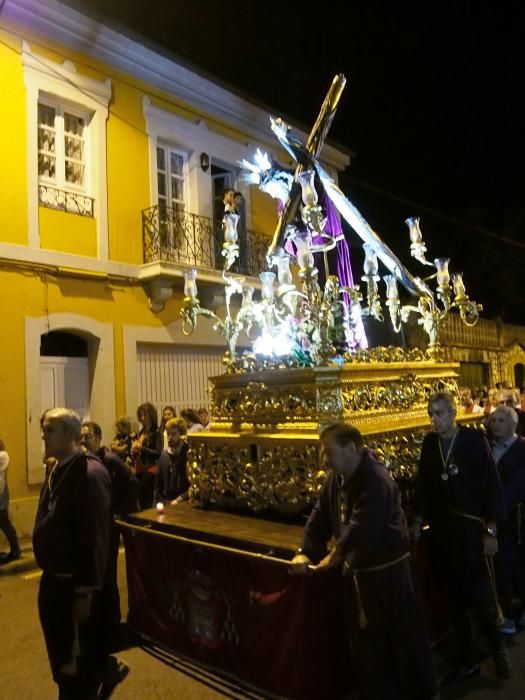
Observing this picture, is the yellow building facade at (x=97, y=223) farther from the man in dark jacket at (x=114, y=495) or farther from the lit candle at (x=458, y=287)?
the lit candle at (x=458, y=287)

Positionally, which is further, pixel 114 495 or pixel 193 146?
pixel 193 146

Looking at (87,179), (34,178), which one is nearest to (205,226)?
(87,179)

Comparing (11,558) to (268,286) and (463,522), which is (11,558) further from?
(463,522)

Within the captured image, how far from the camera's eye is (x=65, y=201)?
8.75 meters

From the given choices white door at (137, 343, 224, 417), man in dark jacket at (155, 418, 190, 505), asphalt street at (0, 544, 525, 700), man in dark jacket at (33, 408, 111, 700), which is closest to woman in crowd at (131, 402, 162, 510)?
man in dark jacket at (155, 418, 190, 505)

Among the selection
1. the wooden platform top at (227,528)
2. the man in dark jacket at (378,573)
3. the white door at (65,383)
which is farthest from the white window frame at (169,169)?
the man in dark jacket at (378,573)

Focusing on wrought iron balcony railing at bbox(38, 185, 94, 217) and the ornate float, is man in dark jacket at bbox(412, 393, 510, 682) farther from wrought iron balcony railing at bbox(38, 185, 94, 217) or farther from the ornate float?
wrought iron balcony railing at bbox(38, 185, 94, 217)

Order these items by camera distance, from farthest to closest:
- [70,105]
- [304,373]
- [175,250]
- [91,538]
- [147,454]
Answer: [175,250], [70,105], [147,454], [304,373], [91,538]

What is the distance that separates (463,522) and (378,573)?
3.11ft

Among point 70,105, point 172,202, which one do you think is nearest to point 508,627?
point 172,202

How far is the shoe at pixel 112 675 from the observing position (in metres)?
3.41

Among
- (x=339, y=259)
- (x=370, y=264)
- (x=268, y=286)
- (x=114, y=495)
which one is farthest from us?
(x=339, y=259)

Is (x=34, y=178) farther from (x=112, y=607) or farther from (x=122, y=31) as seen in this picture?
(x=112, y=607)

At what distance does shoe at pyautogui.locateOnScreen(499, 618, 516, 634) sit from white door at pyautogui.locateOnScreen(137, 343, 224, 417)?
252 inches
